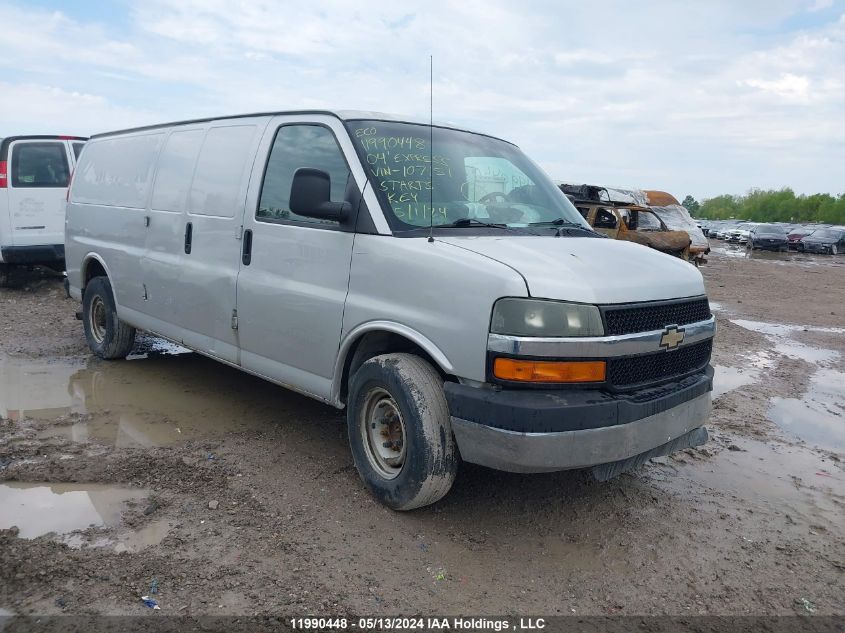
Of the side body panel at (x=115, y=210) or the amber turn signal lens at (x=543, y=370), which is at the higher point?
the side body panel at (x=115, y=210)

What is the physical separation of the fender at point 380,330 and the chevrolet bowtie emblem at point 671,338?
1.08m

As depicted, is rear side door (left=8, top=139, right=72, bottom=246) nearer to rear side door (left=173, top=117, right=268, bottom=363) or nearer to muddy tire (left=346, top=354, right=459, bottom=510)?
rear side door (left=173, top=117, right=268, bottom=363)

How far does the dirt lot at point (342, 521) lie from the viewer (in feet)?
10.2

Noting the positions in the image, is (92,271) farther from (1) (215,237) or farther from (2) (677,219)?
(2) (677,219)

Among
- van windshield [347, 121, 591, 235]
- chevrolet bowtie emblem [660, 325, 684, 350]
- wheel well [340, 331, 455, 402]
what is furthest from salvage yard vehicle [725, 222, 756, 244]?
wheel well [340, 331, 455, 402]

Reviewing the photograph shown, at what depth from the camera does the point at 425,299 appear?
3.54 m

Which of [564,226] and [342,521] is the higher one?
[564,226]

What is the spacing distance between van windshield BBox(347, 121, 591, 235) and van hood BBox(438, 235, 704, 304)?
262 mm

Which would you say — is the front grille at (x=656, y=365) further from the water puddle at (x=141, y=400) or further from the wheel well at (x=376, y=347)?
the water puddle at (x=141, y=400)

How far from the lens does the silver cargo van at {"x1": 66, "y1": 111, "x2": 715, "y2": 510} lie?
326cm

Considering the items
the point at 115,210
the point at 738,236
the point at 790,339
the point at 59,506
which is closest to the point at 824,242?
the point at 738,236

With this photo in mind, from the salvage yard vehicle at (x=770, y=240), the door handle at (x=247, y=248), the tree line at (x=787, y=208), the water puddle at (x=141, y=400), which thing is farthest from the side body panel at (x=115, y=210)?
the tree line at (x=787, y=208)

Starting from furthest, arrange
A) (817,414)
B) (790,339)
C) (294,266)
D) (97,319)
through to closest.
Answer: (790,339) < (97,319) < (817,414) < (294,266)

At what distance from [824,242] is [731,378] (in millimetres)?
35990
